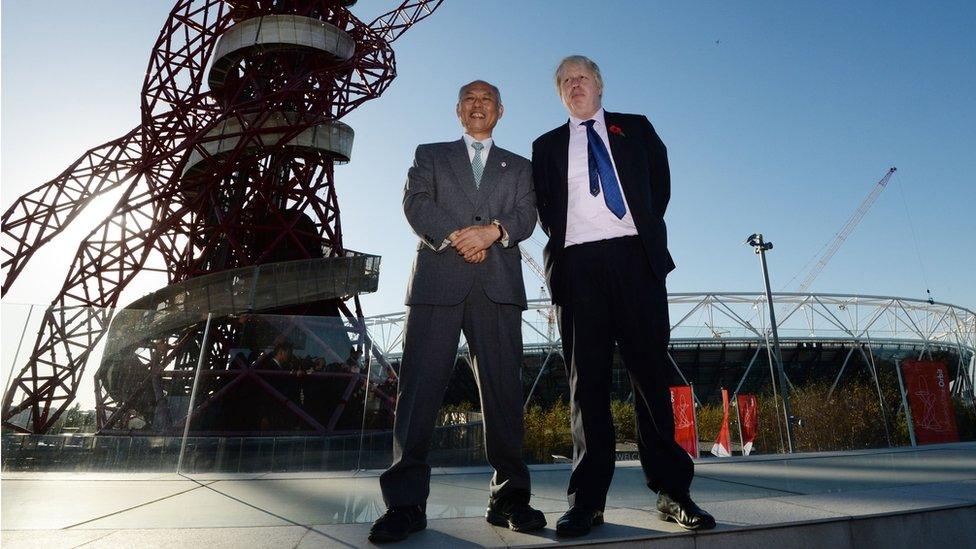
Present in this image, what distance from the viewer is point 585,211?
314cm

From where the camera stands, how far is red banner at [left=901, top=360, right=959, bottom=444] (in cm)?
991

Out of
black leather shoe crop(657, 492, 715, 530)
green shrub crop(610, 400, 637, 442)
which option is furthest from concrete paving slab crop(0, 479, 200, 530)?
green shrub crop(610, 400, 637, 442)

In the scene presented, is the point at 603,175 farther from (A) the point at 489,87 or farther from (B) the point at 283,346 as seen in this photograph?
(B) the point at 283,346

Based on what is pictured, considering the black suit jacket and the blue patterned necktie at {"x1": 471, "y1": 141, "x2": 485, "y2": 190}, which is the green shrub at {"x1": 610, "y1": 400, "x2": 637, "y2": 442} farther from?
the blue patterned necktie at {"x1": 471, "y1": 141, "x2": 485, "y2": 190}

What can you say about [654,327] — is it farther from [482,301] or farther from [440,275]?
[440,275]

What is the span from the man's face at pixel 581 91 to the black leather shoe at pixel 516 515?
232cm

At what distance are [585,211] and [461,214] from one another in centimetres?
Answer: 73

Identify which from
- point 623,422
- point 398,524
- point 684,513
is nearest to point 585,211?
point 684,513

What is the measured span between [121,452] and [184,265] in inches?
659

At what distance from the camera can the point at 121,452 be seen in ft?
18.1

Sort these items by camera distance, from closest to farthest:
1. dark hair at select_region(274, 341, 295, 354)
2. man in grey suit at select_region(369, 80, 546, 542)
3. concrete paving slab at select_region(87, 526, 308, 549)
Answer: concrete paving slab at select_region(87, 526, 308, 549)
man in grey suit at select_region(369, 80, 546, 542)
dark hair at select_region(274, 341, 295, 354)

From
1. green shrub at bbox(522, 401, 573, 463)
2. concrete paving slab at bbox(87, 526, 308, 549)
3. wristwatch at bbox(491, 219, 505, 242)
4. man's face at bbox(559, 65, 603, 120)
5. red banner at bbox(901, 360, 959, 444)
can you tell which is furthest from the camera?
green shrub at bbox(522, 401, 573, 463)

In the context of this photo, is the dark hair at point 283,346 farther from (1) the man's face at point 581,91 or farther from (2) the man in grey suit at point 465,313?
(1) the man's face at point 581,91

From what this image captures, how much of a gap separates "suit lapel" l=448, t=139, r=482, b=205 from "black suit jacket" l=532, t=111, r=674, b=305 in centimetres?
40
